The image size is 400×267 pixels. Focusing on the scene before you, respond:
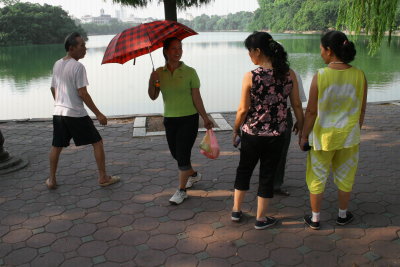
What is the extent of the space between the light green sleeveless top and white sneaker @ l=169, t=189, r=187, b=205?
1352 millimetres

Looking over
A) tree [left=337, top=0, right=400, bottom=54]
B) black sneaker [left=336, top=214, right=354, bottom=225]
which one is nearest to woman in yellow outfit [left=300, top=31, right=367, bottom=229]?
black sneaker [left=336, top=214, right=354, bottom=225]

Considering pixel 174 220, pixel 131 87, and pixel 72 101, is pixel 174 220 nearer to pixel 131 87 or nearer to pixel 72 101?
pixel 72 101

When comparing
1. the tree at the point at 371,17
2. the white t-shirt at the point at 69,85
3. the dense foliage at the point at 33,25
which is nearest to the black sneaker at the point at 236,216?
the white t-shirt at the point at 69,85

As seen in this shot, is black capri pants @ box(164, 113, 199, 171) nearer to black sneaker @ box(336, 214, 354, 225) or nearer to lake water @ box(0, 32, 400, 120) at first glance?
black sneaker @ box(336, 214, 354, 225)

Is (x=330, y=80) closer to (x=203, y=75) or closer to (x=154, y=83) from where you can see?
(x=154, y=83)

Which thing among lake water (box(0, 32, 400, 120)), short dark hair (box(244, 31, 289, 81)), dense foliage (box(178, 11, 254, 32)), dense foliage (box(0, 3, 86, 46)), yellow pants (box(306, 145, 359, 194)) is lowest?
A: lake water (box(0, 32, 400, 120))

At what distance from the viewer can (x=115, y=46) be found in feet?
10.8

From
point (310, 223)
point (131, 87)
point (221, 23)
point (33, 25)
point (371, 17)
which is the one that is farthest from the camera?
point (221, 23)

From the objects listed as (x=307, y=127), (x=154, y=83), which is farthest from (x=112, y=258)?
(x=307, y=127)

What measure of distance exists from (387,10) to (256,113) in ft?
10.7

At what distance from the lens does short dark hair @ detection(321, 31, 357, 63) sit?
2.57 metres

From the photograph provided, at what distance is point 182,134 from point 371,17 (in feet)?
11.4

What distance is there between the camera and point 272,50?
2627 mm

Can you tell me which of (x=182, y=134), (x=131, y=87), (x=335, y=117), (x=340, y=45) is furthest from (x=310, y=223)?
(x=131, y=87)
